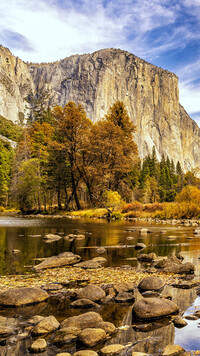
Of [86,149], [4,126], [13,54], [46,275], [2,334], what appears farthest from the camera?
[13,54]

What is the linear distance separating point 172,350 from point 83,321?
4.44ft

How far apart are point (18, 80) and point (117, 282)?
14429 centimetres

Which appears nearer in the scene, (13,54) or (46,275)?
(46,275)

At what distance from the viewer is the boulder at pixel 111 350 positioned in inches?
140

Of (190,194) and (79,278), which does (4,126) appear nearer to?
(190,194)

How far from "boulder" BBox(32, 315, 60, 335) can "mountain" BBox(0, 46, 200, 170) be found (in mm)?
110342

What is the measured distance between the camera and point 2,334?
13.2ft

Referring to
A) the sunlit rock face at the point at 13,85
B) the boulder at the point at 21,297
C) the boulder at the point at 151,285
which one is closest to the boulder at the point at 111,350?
the boulder at the point at 21,297

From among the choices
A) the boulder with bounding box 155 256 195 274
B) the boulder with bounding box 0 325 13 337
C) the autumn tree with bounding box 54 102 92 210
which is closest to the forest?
the autumn tree with bounding box 54 102 92 210

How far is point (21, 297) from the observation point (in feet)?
17.6

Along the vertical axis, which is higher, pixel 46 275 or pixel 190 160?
pixel 190 160

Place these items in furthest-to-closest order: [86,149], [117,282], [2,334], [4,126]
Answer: [4,126] → [86,149] → [117,282] → [2,334]

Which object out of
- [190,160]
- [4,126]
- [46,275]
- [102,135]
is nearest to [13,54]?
[4,126]

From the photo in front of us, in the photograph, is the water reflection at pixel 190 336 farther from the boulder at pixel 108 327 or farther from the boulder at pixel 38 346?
the boulder at pixel 38 346
